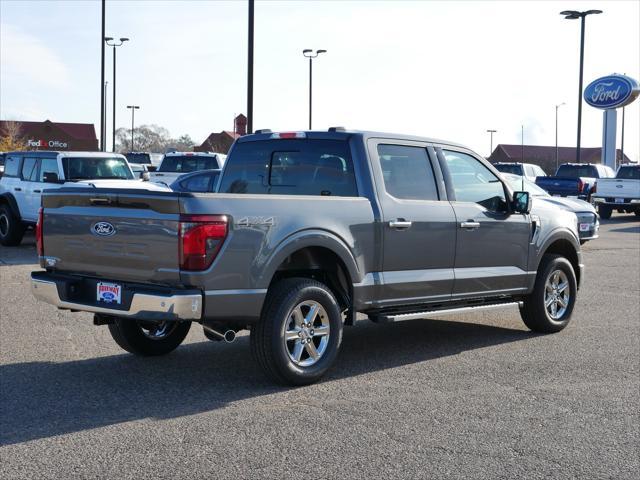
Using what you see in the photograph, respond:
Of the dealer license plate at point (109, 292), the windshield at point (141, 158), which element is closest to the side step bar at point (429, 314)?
the dealer license plate at point (109, 292)

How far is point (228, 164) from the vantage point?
8.34 meters

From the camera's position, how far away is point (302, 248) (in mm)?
6820

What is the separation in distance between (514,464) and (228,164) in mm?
4296

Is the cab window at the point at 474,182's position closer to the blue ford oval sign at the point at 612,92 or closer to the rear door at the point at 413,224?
the rear door at the point at 413,224

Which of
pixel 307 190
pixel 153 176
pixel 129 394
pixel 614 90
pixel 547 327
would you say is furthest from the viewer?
pixel 614 90

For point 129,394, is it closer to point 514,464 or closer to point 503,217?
point 514,464

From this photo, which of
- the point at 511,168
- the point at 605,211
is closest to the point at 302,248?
the point at 511,168

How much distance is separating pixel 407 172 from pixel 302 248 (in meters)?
1.50

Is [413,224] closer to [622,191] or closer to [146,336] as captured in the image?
[146,336]

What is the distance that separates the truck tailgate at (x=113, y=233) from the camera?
6.20 m

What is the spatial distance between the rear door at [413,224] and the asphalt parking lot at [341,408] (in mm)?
644

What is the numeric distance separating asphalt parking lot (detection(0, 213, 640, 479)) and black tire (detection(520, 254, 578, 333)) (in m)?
0.16

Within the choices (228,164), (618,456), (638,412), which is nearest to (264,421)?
(618,456)

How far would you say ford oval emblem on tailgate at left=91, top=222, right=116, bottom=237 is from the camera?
651 centimetres
